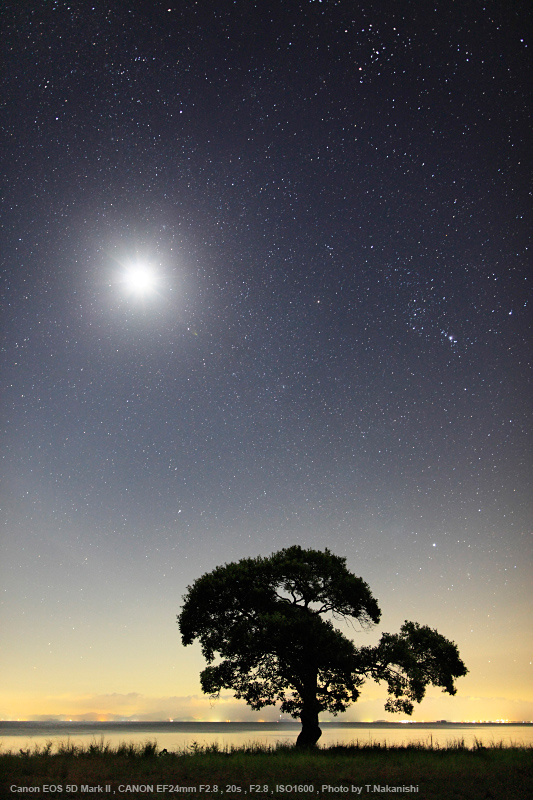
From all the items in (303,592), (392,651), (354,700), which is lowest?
(354,700)

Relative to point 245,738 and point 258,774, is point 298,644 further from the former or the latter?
point 245,738

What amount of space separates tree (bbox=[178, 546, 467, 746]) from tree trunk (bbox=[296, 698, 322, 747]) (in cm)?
4

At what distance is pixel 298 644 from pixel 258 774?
8553mm

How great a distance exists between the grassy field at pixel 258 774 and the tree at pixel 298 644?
372 cm

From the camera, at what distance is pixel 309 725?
2156cm

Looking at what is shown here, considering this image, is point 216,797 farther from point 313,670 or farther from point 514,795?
point 313,670

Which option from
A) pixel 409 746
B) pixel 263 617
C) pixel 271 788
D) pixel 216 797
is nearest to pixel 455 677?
pixel 409 746

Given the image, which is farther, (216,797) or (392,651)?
(392,651)

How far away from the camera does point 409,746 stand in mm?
21359

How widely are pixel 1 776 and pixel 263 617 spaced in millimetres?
11177

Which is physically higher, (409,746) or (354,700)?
(354,700)

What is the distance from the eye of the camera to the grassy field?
457 inches

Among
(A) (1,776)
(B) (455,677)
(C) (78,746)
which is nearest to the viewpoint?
(A) (1,776)

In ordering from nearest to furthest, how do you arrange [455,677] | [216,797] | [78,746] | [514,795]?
[216,797] < [514,795] < [78,746] < [455,677]
